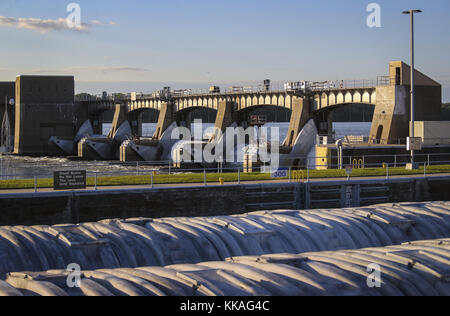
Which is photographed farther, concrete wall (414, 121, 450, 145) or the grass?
concrete wall (414, 121, 450, 145)

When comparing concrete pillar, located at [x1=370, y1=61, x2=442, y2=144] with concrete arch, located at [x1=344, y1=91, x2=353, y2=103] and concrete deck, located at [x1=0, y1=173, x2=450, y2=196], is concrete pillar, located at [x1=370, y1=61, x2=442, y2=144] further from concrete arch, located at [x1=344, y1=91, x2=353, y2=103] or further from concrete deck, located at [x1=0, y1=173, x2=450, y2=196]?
concrete deck, located at [x1=0, y1=173, x2=450, y2=196]

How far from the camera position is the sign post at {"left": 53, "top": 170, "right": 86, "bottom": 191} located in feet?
94.9

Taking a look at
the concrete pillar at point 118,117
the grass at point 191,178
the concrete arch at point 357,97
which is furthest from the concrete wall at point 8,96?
the grass at point 191,178

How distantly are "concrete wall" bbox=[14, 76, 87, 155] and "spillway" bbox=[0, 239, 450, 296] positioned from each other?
95.0m

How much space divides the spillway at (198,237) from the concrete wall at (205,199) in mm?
9390

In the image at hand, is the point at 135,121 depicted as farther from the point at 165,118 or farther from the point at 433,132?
the point at 433,132

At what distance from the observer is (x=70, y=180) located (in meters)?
29.2

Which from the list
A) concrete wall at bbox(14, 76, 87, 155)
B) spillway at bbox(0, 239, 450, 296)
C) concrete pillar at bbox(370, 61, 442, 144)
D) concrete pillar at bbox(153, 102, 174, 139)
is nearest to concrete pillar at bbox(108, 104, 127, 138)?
concrete wall at bbox(14, 76, 87, 155)

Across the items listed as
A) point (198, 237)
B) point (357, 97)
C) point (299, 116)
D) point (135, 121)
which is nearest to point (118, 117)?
point (135, 121)

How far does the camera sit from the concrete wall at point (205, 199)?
28125mm

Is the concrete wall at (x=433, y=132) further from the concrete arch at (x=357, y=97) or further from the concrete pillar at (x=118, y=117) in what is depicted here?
the concrete pillar at (x=118, y=117)

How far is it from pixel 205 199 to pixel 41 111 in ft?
262

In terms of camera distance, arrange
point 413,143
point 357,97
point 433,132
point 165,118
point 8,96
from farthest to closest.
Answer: point 8,96, point 165,118, point 357,97, point 433,132, point 413,143
